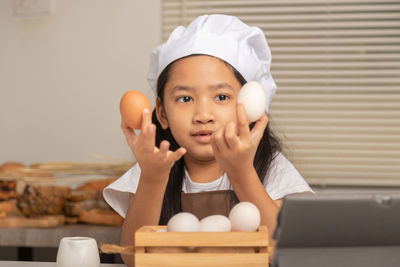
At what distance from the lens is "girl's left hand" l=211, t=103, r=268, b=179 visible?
2.80 feet

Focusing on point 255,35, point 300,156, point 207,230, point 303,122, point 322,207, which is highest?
point 255,35

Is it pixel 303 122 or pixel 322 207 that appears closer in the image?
pixel 322 207

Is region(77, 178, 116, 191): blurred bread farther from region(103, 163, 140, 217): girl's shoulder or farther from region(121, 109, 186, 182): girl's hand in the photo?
region(121, 109, 186, 182): girl's hand

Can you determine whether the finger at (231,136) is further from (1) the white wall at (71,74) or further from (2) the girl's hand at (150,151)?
(1) the white wall at (71,74)

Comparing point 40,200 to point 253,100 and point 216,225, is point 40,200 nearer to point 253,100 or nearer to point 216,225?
point 253,100

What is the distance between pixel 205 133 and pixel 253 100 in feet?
0.67

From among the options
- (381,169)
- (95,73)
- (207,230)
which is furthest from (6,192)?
(381,169)

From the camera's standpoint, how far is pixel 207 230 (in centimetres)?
74

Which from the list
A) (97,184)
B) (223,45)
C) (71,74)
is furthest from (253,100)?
(71,74)

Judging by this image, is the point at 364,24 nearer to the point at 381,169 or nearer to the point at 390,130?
the point at 390,130

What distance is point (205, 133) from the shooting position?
1149 millimetres

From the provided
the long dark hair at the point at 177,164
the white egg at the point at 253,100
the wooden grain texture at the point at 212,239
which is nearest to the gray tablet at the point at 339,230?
the wooden grain texture at the point at 212,239

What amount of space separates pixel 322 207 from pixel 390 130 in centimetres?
171

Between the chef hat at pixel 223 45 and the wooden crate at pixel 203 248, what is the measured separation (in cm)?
62
